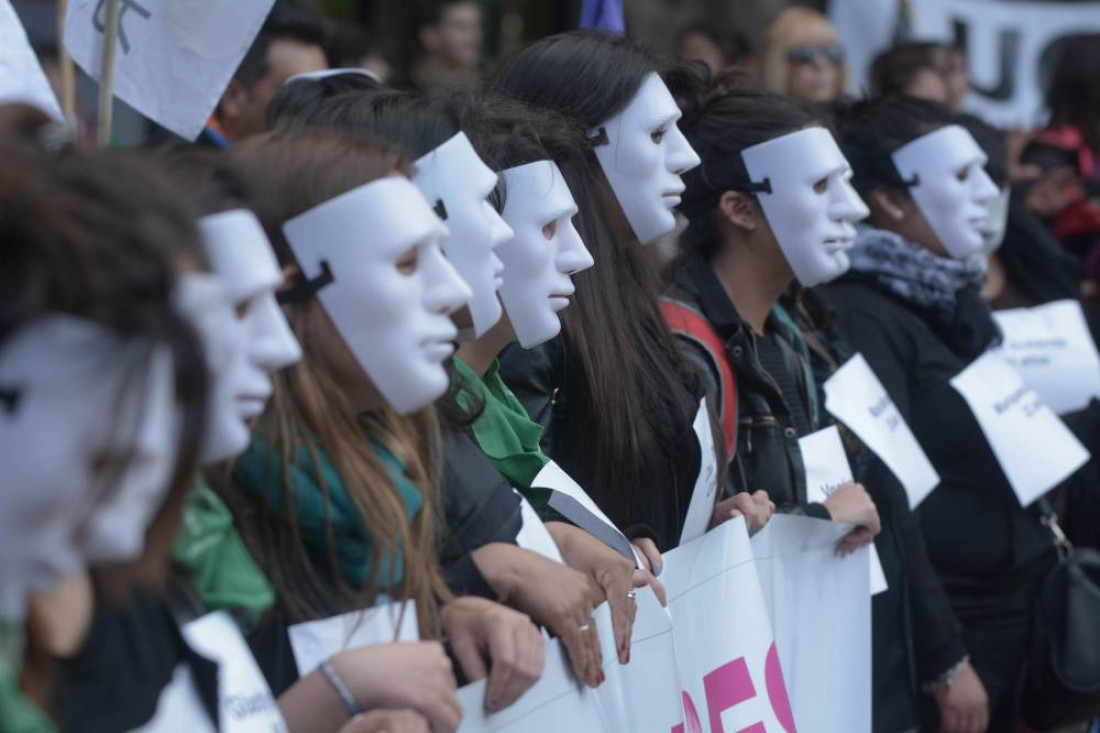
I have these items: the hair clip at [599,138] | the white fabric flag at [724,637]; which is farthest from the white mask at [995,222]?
the white fabric flag at [724,637]

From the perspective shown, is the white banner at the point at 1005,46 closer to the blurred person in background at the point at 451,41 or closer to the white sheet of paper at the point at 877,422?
the blurred person in background at the point at 451,41

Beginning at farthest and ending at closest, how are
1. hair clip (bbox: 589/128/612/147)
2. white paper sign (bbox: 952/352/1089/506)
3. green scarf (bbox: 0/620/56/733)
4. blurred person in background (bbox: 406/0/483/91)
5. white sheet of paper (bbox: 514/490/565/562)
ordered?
blurred person in background (bbox: 406/0/483/91), white paper sign (bbox: 952/352/1089/506), hair clip (bbox: 589/128/612/147), white sheet of paper (bbox: 514/490/565/562), green scarf (bbox: 0/620/56/733)

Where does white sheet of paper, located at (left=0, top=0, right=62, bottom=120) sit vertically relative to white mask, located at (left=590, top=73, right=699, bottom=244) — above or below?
above

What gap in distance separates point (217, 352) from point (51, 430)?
20 centimetres

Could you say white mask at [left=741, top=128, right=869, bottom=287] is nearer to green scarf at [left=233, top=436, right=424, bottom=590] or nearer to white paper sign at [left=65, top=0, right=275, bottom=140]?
white paper sign at [left=65, top=0, right=275, bottom=140]

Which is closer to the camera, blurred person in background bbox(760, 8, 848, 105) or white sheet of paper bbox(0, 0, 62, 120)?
white sheet of paper bbox(0, 0, 62, 120)

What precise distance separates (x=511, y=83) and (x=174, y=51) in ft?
2.24

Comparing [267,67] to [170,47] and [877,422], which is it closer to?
[170,47]

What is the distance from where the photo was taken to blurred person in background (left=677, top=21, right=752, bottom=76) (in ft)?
24.0

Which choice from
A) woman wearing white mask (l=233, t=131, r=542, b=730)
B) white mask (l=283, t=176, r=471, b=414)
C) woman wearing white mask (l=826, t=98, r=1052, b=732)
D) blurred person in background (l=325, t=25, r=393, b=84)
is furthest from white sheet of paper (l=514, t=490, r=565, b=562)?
blurred person in background (l=325, t=25, r=393, b=84)

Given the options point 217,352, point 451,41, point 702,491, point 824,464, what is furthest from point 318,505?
point 451,41

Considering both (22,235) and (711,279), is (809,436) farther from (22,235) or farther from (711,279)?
(22,235)

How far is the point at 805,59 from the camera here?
6949mm

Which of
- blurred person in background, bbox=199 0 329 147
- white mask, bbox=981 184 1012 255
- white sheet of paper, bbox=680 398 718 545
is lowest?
white mask, bbox=981 184 1012 255
